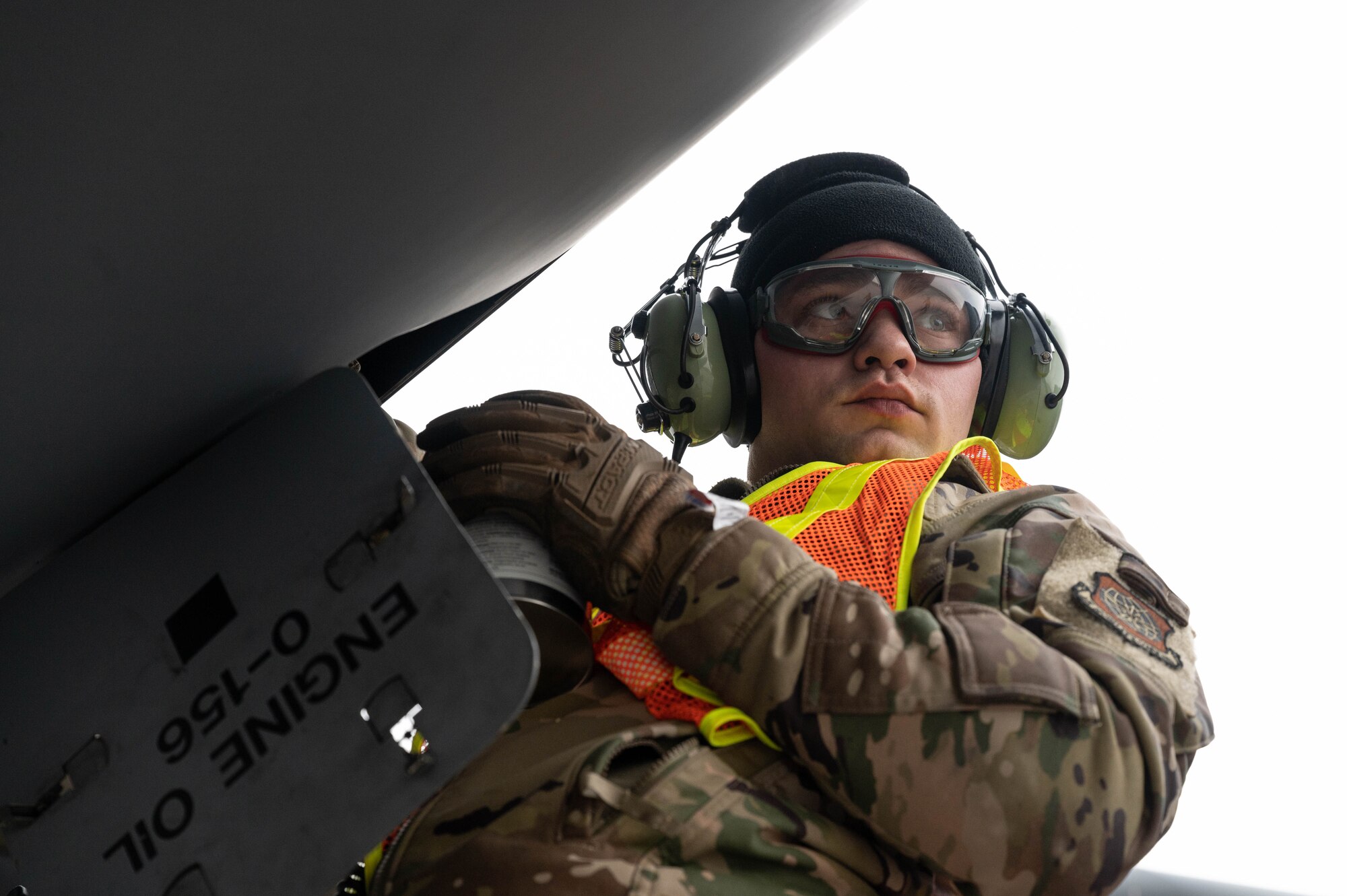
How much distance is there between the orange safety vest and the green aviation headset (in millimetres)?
354

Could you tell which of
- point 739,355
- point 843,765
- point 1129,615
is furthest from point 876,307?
point 843,765

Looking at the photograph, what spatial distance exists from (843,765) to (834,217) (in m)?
1.47

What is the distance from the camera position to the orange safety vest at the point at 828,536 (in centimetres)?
130

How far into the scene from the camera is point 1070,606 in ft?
4.33

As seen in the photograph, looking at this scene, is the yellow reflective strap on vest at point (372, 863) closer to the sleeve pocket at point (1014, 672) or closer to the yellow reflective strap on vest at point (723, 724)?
the yellow reflective strap on vest at point (723, 724)

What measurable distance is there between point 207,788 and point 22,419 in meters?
0.35

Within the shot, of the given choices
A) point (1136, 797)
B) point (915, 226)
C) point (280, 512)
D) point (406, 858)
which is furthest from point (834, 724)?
point (915, 226)

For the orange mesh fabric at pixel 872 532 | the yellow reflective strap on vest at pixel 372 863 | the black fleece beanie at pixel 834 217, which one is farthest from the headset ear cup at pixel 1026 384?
the yellow reflective strap on vest at pixel 372 863

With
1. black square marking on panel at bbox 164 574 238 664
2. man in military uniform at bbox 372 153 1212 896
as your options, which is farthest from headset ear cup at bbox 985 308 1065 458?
black square marking on panel at bbox 164 574 238 664

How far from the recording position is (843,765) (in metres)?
1.15

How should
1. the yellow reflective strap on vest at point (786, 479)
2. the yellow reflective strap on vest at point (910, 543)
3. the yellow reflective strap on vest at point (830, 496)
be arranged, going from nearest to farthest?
the yellow reflective strap on vest at point (910, 543)
the yellow reflective strap on vest at point (830, 496)
the yellow reflective strap on vest at point (786, 479)

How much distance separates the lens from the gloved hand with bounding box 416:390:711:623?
4.08ft

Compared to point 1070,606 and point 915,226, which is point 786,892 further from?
point 915,226

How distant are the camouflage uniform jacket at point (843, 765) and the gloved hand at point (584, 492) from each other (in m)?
0.05
